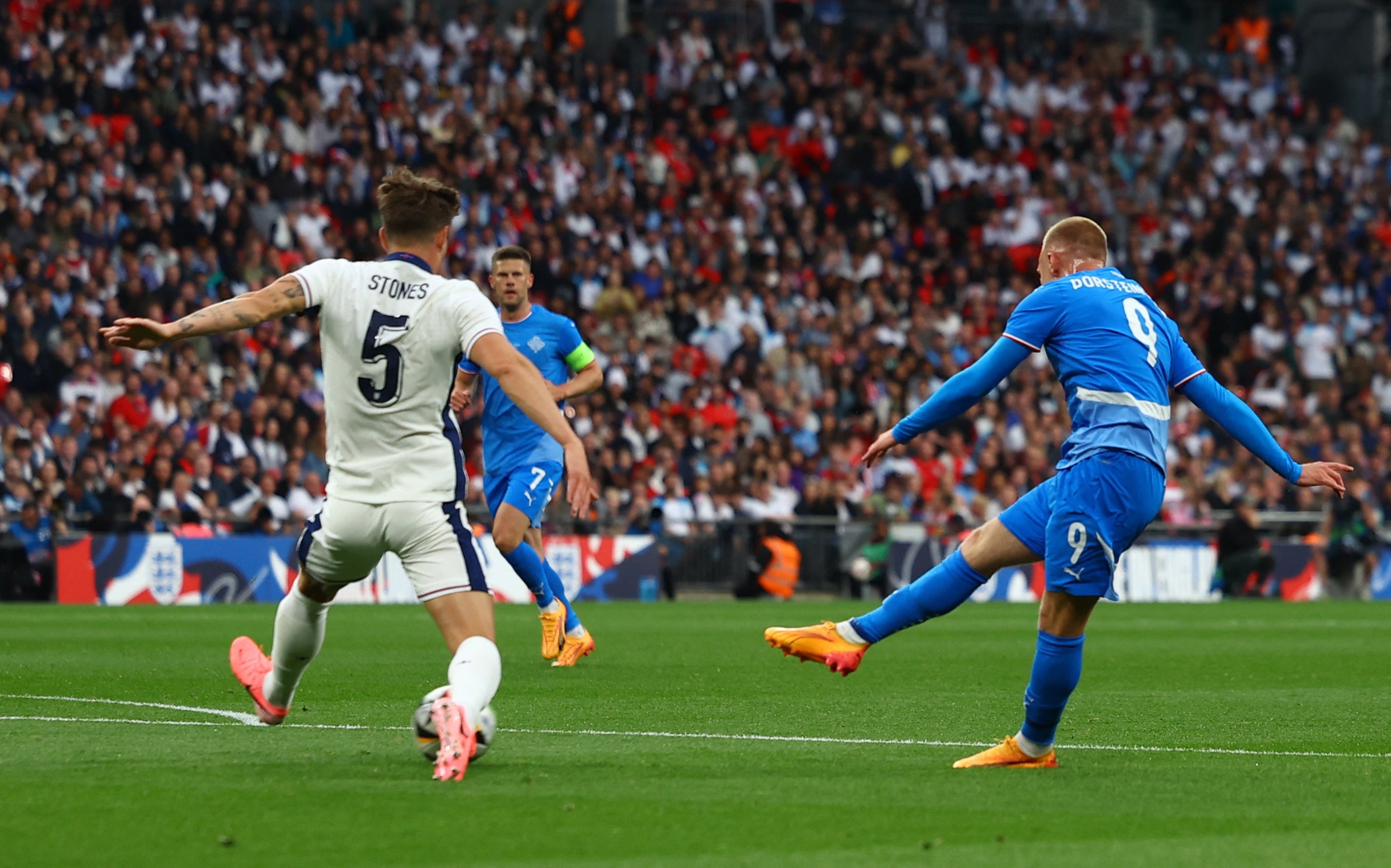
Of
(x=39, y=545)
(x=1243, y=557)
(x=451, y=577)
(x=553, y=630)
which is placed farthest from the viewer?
(x=1243, y=557)

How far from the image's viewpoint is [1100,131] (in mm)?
32812

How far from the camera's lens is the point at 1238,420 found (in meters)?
7.42

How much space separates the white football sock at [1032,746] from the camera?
7.20m

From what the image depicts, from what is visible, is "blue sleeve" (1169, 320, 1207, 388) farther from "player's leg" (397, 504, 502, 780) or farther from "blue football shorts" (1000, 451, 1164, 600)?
"player's leg" (397, 504, 502, 780)

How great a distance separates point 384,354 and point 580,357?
19.2 feet

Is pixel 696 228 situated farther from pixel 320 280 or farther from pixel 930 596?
pixel 320 280

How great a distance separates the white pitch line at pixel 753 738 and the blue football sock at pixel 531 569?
3.40 meters

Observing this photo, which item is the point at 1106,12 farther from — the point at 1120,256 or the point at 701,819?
the point at 701,819

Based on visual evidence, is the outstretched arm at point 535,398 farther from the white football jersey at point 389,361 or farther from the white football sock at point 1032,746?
the white football sock at point 1032,746

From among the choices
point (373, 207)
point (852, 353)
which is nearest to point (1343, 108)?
point (852, 353)

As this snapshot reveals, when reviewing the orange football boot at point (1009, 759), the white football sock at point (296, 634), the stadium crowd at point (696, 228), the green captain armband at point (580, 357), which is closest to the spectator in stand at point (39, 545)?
the stadium crowd at point (696, 228)

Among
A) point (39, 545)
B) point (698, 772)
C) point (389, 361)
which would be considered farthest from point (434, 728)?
point (39, 545)

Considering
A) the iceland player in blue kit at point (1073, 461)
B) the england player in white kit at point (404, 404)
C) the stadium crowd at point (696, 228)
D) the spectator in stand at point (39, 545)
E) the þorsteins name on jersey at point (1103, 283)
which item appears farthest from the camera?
the stadium crowd at point (696, 228)

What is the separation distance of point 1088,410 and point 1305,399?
22.8m
